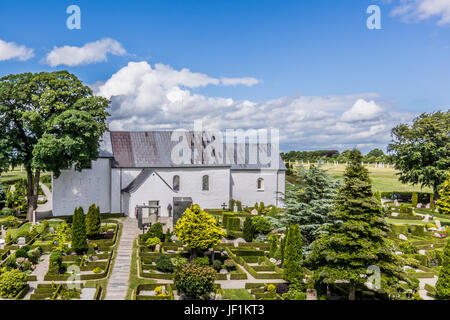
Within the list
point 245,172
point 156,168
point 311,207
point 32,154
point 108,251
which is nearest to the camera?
point 311,207

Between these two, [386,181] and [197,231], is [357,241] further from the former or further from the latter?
[386,181]

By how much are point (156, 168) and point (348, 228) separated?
86.9 feet

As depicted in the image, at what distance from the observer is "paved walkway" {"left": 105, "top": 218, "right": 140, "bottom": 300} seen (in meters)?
18.8

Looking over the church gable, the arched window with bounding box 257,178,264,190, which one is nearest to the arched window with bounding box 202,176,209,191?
the church gable

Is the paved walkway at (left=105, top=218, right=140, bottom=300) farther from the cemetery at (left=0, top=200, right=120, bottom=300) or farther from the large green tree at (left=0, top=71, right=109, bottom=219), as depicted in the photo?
the large green tree at (left=0, top=71, right=109, bottom=219)

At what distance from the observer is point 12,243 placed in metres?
26.4

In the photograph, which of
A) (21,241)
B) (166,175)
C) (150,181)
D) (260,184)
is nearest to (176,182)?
(166,175)

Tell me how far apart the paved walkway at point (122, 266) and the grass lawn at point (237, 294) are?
17.0ft

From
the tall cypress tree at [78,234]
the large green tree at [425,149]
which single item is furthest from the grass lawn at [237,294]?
the large green tree at [425,149]

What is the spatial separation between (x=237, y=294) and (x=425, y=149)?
34.8 meters

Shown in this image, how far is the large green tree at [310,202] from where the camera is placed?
23.1 m

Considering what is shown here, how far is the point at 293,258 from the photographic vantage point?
65.5ft

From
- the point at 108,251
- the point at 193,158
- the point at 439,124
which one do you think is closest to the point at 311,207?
the point at 108,251
